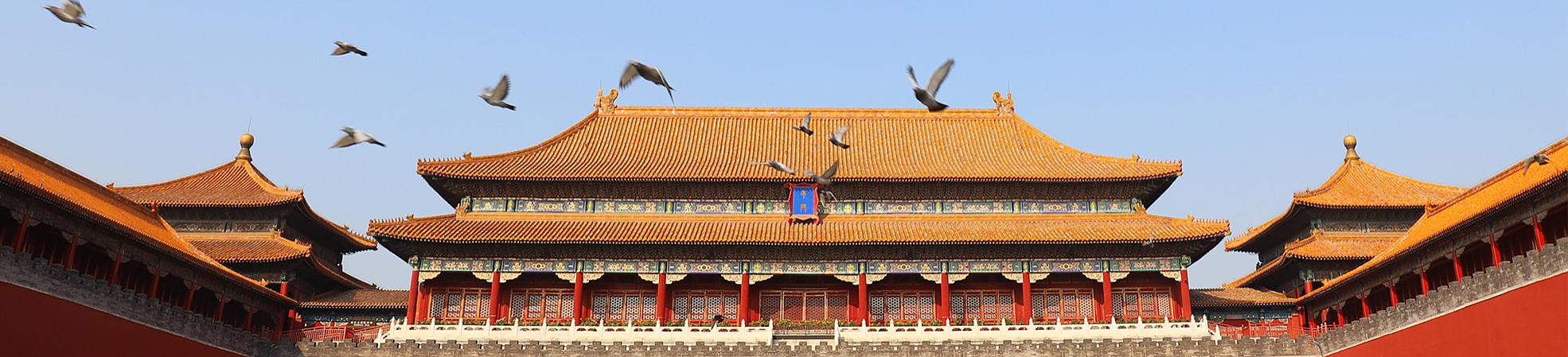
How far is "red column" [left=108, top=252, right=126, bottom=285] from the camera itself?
24.7m

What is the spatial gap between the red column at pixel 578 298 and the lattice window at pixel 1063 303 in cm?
1280

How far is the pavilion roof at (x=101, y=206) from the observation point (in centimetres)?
2438

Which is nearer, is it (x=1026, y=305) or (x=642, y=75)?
(x=642, y=75)

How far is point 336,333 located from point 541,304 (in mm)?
5790

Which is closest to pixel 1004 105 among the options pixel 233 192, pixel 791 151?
pixel 791 151

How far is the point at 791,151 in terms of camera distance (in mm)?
39062

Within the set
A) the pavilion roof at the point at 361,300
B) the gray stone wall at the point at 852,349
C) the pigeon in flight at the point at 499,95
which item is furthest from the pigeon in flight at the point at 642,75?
the pavilion roof at the point at 361,300

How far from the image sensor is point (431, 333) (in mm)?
30188

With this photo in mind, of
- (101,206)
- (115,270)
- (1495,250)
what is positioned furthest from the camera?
(101,206)

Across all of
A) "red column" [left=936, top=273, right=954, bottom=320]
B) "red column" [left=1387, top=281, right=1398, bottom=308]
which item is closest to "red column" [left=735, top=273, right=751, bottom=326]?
"red column" [left=936, top=273, right=954, bottom=320]

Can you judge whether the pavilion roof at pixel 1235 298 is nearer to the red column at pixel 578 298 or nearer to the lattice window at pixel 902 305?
the lattice window at pixel 902 305

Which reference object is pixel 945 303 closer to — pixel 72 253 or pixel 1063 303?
pixel 1063 303

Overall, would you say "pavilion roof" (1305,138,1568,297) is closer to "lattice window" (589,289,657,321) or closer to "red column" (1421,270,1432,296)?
"red column" (1421,270,1432,296)

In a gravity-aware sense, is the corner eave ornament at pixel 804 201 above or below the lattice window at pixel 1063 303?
above
